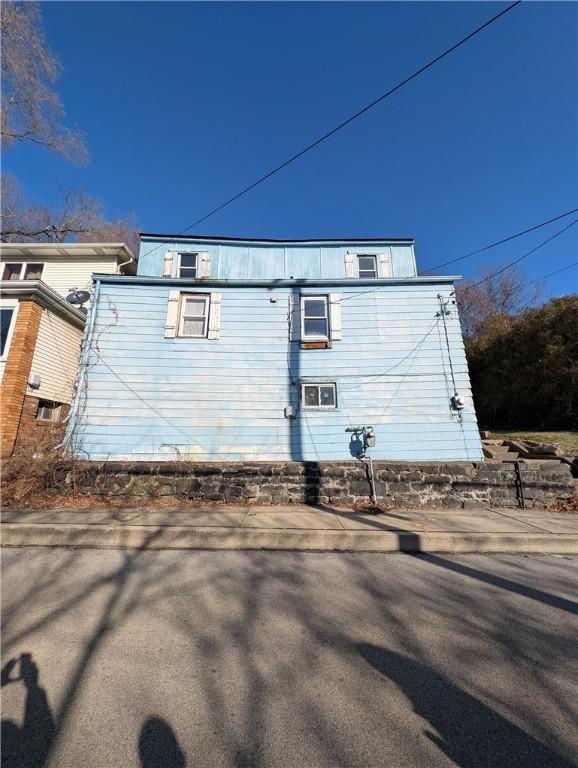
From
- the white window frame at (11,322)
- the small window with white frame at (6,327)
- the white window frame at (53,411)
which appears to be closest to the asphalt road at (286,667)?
the white window frame at (53,411)

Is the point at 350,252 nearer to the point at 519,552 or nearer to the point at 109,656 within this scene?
the point at 519,552

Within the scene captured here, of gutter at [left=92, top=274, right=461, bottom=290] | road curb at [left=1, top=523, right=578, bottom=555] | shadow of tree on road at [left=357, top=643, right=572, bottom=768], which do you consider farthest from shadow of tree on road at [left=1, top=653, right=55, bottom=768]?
gutter at [left=92, top=274, right=461, bottom=290]

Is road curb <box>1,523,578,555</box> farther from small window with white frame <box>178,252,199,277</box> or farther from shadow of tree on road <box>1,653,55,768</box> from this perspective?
small window with white frame <box>178,252,199,277</box>

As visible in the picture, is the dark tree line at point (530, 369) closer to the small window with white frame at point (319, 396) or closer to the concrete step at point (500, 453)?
the concrete step at point (500, 453)

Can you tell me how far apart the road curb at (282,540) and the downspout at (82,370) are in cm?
386

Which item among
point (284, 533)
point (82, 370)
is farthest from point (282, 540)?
point (82, 370)

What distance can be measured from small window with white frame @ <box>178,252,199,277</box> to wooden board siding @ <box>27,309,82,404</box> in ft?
14.2

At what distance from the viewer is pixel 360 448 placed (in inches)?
361

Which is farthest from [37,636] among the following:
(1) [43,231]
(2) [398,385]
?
(1) [43,231]

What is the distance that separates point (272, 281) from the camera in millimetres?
10445

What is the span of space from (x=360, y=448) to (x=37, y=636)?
745cm

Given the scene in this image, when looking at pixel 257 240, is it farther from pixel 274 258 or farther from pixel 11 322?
pixel 11 322

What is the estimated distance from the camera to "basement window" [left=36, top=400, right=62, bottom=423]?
10.7m

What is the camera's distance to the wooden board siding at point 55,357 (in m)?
10.5
